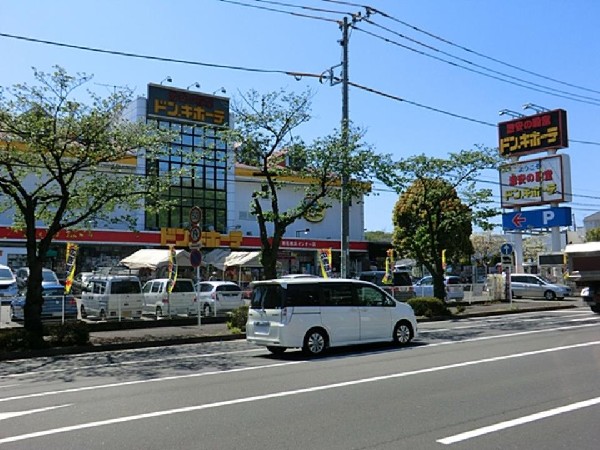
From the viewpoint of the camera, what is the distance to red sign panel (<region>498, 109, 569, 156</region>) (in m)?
42.9

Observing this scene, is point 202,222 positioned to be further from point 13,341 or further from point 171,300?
point 13,341

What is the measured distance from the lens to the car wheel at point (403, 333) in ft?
48.8

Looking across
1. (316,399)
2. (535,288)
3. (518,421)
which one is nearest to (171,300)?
(316,399)

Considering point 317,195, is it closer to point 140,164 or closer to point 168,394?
point 168,394

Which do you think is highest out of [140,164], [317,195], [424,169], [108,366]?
[140,164]

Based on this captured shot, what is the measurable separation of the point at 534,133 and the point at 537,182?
3.68 m

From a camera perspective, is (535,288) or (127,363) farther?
(535,288)

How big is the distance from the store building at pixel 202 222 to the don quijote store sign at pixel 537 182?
40.5 feet

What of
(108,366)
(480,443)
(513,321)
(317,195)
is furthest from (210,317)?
Result: (480,443)

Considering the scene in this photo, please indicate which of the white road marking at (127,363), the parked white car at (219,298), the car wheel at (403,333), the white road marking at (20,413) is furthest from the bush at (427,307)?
the white road marking at (20,413)

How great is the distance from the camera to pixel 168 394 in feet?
29.6

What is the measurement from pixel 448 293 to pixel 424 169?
380 inches

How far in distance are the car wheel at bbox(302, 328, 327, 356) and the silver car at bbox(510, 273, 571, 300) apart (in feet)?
80.2

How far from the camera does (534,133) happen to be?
145 feet
